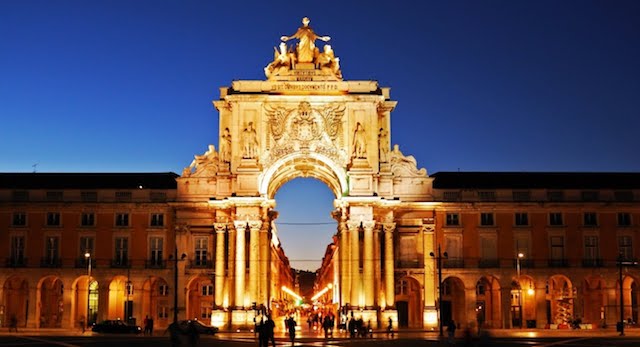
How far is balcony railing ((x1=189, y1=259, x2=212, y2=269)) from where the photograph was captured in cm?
8026

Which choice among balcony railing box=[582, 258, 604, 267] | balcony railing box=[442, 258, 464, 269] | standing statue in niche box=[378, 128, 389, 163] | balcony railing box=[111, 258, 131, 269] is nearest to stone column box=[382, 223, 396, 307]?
balcony railing box=[442, 258, 464, 269]

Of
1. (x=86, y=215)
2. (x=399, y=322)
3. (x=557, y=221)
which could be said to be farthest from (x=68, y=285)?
(x=557, y=221)

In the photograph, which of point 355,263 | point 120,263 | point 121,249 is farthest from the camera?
point 121,249

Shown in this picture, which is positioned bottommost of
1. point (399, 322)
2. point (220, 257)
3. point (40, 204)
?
point (399, 322)

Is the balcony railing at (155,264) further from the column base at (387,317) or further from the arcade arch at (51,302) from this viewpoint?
the column base at (387,317)

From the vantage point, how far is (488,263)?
80125mm

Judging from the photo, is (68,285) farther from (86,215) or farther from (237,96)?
(237,96)

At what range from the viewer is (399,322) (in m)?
84.4

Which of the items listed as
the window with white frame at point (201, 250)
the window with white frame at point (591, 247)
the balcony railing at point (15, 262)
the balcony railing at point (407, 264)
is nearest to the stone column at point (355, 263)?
the balcony railing at point (407, 264)

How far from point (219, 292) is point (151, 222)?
927 centimetres

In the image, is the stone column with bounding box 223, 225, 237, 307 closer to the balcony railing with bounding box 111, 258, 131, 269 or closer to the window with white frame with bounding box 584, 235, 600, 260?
the balcony railing with bounding box 111, 258, 131, 269

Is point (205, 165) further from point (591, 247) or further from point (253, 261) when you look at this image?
point (591, 247)

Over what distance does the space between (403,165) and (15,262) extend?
1428 inches

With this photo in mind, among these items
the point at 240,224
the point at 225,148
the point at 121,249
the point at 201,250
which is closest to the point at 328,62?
the point at 225,148
